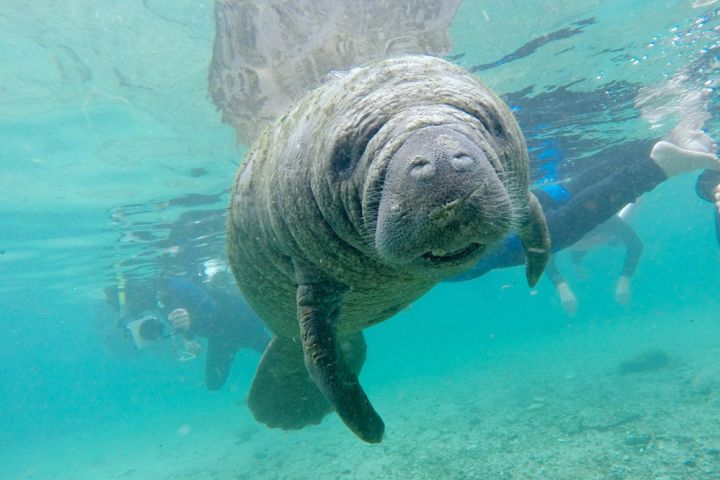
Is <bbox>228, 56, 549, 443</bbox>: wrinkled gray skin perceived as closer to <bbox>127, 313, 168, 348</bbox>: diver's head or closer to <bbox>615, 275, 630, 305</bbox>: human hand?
<bbox>127, 313, 168, 348</bbox>: diver's head

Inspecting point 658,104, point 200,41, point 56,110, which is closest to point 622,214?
point 658,104

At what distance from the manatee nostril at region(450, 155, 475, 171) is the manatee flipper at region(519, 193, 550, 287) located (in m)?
2.16

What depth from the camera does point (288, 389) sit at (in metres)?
5.78

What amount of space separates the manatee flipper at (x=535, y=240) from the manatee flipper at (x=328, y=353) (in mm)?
1616

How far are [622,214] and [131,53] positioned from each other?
19.7 meters

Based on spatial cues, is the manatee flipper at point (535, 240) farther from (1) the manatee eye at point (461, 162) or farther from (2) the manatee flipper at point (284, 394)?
(2) the manatee flipper at point (284, 394)

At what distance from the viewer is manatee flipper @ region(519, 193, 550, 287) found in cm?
364

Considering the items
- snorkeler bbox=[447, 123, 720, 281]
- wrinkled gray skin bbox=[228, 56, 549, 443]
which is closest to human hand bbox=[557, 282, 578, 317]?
snorkeler bbox=[447, 123, 720, 281]

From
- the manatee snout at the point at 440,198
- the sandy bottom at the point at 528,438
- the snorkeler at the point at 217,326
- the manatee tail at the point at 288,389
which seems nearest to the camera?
the manatee snout at the point at 440,198

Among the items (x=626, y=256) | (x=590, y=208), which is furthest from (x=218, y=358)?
(x=626, y=256)

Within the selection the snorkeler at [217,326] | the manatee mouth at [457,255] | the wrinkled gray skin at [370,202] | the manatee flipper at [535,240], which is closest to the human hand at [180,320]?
the snorkeler at [217,326]

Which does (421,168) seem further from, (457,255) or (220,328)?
(220,328)

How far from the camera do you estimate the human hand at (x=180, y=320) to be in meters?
12.4

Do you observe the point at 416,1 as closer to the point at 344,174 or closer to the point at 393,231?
the point at 344,174
